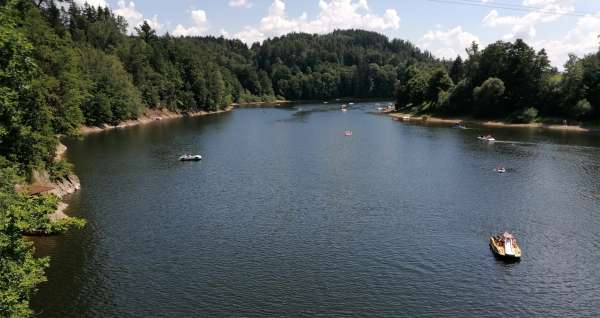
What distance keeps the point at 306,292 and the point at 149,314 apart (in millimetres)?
13716

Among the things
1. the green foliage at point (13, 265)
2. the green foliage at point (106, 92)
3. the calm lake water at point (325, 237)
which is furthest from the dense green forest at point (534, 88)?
the green foliage at point (13, 265)

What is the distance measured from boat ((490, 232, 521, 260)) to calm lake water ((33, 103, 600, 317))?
1.32 m

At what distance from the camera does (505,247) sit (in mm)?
55844

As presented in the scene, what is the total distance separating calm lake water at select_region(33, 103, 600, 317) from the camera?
150ft

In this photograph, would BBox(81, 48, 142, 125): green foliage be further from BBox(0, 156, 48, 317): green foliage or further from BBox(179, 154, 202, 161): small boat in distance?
BBox(0, 156, 48, 317): green foliage

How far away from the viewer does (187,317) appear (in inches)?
1673

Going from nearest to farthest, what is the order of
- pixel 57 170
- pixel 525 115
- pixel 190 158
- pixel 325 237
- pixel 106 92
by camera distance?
1. pixel 325 237
2. pixel 57 170
3. pixel 190 158
4. pixel 106 92
5. pixel 525 115

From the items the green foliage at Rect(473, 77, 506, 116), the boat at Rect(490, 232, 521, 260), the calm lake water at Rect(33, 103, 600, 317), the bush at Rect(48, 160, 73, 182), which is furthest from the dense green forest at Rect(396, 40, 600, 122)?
the bush at Rect(48, 160, 73, 182)

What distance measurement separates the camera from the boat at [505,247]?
54.9m

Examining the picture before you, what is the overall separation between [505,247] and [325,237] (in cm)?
1996

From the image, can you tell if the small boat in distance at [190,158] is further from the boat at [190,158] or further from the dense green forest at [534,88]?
the dense green forest at [534,88]

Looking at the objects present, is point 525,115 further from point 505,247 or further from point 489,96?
point 505,247

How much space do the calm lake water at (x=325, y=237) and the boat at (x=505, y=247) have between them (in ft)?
4.35

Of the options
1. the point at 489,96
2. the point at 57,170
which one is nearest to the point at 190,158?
the point at 57,170
